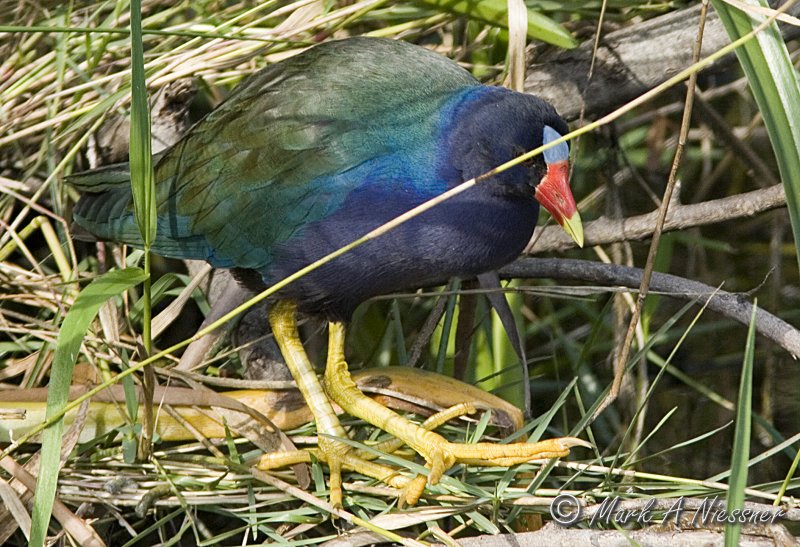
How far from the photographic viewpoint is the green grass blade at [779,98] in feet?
5.16

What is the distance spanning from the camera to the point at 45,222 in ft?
8.14

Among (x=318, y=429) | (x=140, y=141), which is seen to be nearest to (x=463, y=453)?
(x=318, y=429)

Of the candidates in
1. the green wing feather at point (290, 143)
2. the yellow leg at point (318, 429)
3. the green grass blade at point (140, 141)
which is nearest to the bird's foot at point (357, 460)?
the yellow leg at point (318, 429)

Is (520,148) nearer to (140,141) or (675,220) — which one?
(675,220)

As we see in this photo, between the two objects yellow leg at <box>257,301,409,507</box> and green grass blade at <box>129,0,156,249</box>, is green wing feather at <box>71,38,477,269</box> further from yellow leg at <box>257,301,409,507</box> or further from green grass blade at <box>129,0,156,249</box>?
green grass blade at <box>129,0,156,249</box>

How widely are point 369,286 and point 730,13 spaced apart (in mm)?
832

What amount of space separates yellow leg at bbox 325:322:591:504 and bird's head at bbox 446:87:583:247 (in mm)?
408

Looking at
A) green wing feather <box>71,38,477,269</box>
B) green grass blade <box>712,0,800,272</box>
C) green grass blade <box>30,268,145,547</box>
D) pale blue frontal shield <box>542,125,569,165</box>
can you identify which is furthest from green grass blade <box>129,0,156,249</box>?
green grass blade <box>712,0,800,272</box>

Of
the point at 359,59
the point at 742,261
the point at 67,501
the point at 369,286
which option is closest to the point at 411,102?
the point at 359,59

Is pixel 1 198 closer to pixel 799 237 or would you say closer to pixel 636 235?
pixel 636 235

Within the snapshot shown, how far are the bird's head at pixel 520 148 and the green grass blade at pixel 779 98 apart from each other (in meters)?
0.44

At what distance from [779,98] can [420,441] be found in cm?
89

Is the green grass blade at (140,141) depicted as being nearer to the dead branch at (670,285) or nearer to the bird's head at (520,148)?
the bird's head at (520,148)

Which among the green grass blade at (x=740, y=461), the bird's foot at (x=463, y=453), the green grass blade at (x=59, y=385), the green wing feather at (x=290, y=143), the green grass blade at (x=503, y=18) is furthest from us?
the green grass blade at (x=503, y=18)
